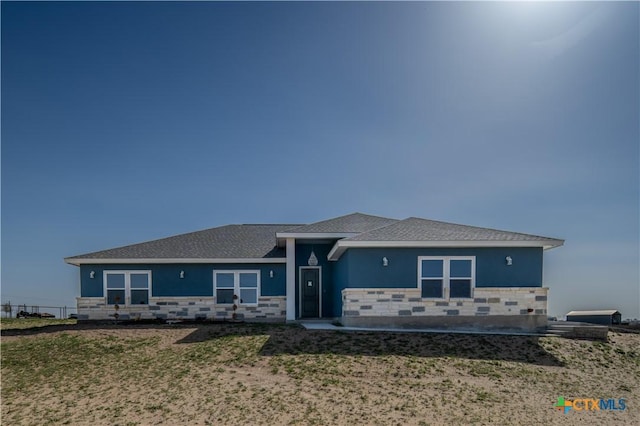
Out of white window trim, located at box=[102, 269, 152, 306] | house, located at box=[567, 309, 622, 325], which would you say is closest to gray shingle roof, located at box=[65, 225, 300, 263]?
white window trim, located at box=[102, 269, 152, 306]

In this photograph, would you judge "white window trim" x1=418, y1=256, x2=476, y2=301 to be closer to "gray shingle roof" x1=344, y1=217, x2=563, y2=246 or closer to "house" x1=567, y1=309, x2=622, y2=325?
→ "gray shingle roof" x1=344, y1=217, x2=563, y2=246

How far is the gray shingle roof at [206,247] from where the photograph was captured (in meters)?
17.7

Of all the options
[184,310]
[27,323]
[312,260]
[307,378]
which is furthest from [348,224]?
[27,323]

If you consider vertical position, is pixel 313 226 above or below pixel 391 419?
above

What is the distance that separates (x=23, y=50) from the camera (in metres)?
13.5

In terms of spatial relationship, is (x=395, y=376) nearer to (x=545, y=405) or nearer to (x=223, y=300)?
(x=545, y=405)

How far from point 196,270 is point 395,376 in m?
10.9

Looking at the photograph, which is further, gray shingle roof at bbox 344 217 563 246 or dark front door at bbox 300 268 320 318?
dark front door at bbox 300 268 320 318

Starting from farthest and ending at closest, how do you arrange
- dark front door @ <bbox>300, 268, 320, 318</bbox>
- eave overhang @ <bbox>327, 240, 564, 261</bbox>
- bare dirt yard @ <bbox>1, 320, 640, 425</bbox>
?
dark front door @ <bbox>300, 268, 320, 318</bbox>, eave overhang @ <bbox>327, 240, 564, 261</bbox>, bare dirt yard @ <bbox>1, 320, 640, 425</bbox>

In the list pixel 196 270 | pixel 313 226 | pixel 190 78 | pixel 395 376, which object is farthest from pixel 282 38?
pixel 395 376

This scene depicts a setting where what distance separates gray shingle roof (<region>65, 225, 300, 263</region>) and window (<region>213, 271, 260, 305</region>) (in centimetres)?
80

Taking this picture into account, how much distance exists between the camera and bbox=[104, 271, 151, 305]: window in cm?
1759

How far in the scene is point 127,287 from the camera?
17656mm

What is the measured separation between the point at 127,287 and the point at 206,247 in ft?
11.6
